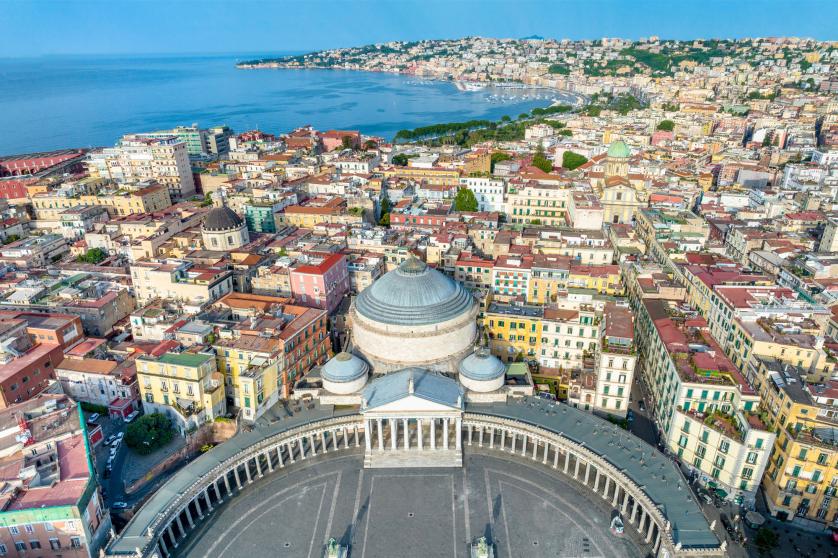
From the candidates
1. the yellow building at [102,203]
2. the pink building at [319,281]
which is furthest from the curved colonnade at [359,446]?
the yellow building at [102,203]

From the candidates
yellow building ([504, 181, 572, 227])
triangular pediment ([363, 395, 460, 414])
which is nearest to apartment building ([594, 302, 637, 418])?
triangular pediment ([363, 395, 460, 414])

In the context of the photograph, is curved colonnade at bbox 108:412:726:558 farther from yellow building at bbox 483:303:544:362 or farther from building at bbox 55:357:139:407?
building at bbox 55:357:139:407

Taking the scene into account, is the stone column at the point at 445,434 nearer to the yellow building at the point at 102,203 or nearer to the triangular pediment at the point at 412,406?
the triangular pediment at the point at 412,406

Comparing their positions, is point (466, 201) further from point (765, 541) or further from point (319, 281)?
point (765, 541)

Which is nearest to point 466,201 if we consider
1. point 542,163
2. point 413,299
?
point 542,163

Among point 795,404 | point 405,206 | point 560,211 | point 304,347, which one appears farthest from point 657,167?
point 304,347
